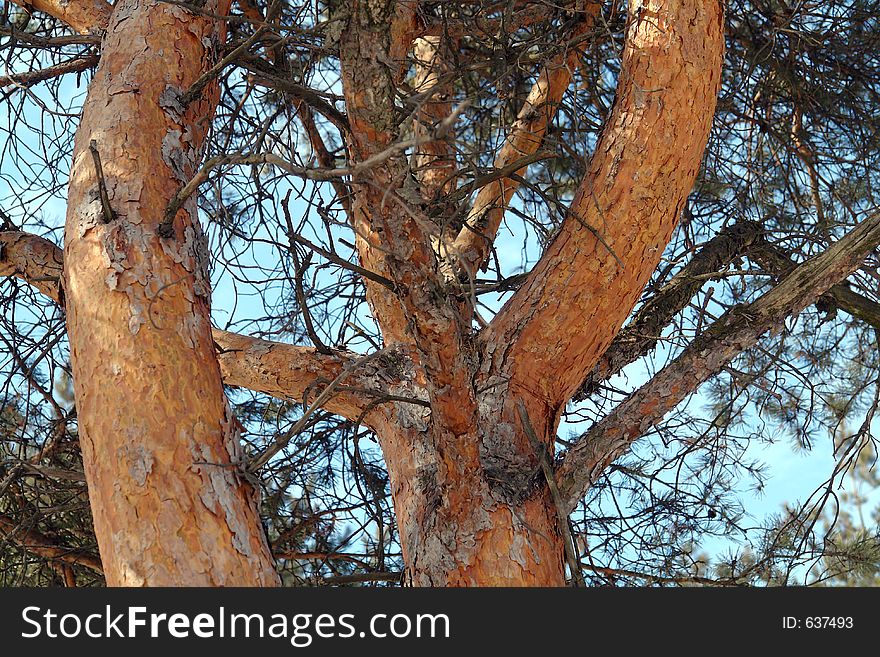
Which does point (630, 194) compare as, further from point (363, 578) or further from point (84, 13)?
point (84, 13)

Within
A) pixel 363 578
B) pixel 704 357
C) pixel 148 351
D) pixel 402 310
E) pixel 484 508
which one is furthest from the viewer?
pixel 363 578

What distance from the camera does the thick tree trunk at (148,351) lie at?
177 cm

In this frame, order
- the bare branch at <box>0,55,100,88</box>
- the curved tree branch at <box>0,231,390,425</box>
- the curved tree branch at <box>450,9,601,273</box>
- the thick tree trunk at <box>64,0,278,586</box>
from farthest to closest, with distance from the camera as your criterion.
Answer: the curved tree branch at <box>450,9,601,273</box> < the bare branch at <box>0,55,100,88</box> < the curved tree branch at <box>0,231,390,425</box> < the thick tree trunk at <box>64,0,278,586</box>

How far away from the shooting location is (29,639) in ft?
5.87

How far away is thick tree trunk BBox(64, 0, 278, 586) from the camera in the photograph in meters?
1.77

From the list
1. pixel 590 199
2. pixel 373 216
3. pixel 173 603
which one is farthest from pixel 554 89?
pixel 173 603

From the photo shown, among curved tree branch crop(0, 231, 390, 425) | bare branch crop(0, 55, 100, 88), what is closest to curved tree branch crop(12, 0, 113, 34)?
bare branch crop(0, 55, 100, 88)

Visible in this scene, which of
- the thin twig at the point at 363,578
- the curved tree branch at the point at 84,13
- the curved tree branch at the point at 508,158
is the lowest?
the thin twig at the point at 363,578

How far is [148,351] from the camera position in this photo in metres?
1.94

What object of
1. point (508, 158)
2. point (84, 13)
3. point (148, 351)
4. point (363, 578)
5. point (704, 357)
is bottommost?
point (363, 578)

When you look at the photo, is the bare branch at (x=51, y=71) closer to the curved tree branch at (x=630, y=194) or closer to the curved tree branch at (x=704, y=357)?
the curved tree branch at (x=630, y=194)

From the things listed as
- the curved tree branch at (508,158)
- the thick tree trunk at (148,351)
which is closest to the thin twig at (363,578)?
the thick tree trunk at (148,351)

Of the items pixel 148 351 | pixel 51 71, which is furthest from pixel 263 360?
pixel 51 71

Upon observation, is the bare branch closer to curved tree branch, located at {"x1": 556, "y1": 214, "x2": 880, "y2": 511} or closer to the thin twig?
the thin twig
